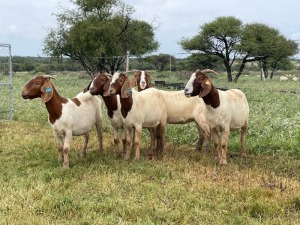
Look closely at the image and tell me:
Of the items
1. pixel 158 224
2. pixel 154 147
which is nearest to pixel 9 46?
pixel 154 147

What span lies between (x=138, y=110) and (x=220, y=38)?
34.9 meters

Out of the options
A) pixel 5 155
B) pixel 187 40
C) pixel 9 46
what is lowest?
pixel 5 155

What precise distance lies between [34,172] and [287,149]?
5.41 meters

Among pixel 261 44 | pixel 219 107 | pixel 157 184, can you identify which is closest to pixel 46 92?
pixel 157 184

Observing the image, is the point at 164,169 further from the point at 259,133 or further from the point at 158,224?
the point at 259,133

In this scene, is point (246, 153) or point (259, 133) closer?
point (246, 153)

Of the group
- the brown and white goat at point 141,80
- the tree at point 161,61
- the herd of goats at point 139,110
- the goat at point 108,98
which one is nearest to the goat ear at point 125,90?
the herd of goats at point 139,110

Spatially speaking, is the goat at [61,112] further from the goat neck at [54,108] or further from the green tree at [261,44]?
the green tree at [261,44]

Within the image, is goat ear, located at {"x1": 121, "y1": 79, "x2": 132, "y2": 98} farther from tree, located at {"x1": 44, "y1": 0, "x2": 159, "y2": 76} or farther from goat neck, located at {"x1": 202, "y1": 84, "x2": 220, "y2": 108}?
tree, located at {"x1": 44, "y1": 0, "x2": 159, "y2": 76}

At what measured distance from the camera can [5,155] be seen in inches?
352

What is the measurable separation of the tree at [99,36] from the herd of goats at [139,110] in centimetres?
1832

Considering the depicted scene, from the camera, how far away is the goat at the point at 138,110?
26.5 ft

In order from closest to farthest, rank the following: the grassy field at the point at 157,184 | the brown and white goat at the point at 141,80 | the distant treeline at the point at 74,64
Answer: the grassy field at the point at 157,184, the brown and white goat at the point at 141,80, the distant treeline at the point at 74,64

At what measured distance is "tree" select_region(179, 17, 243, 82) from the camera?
4062cm
